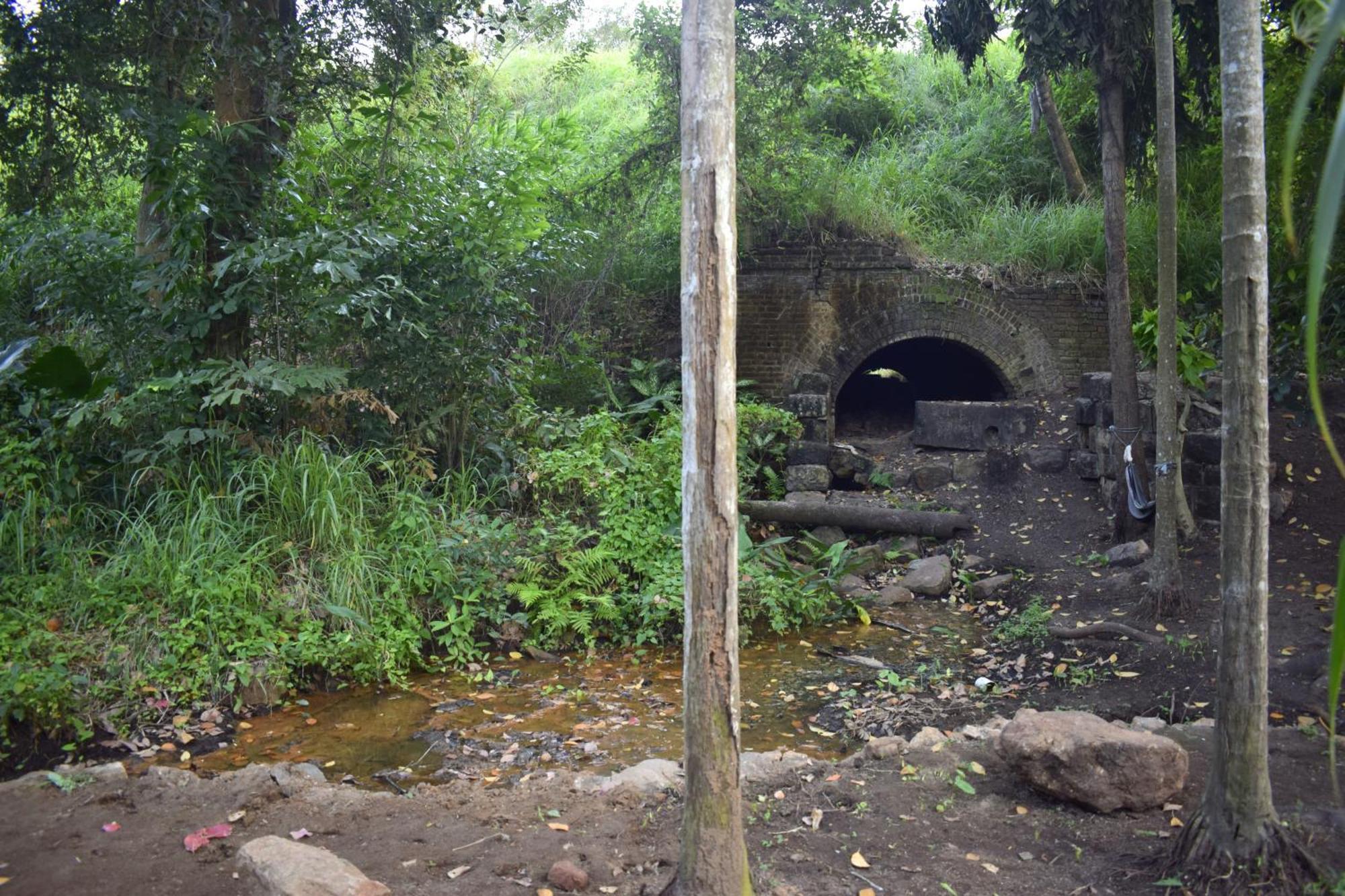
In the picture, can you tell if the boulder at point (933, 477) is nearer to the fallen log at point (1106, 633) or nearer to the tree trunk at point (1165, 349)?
the tree trunk at point (1165, 349)

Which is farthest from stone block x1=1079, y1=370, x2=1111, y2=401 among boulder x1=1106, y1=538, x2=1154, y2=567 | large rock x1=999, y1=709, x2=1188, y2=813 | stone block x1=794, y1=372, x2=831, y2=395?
large rock x1=999, y1=709, x2=1188, y2=813

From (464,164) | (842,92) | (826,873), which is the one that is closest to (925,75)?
(842,92)

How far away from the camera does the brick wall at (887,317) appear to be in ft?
37.3

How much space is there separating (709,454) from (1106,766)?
2.14 m

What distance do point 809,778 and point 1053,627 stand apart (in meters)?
3.06

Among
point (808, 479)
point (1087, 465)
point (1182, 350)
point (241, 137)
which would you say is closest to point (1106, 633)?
point (1182, 350)

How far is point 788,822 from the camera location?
3807mm

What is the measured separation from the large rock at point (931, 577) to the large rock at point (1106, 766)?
13.7 ft

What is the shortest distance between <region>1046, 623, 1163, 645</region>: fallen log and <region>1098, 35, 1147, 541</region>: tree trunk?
1.84 meters

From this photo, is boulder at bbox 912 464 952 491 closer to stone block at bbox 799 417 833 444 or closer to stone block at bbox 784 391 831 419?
stone block at bbox 799 417 833 444

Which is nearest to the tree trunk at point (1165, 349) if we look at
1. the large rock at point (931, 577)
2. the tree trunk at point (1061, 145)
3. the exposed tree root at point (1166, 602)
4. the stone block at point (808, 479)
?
the exposed tree root at point (1166, 602)

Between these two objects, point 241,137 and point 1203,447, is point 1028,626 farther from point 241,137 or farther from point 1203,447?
point 241,137

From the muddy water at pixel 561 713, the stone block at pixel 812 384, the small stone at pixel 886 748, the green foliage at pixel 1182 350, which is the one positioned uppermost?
the green foliage at pixel 1182 350

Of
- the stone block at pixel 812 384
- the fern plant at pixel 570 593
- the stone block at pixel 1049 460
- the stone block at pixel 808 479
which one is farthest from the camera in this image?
the stone block at pixel 812 384
